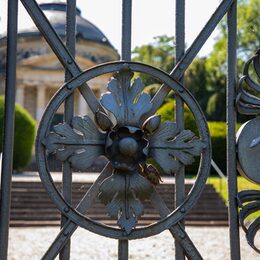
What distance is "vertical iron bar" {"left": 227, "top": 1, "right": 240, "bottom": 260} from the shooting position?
1.93 metres

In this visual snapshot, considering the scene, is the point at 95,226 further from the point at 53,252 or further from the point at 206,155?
the point at 206,155

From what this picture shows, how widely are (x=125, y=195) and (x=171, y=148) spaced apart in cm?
28

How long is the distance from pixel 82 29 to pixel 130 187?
83.3 feet

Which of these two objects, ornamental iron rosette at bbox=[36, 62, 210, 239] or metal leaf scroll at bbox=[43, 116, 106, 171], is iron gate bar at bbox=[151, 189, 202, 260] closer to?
ornamental iron rosette at bbox=[36, 62, 210, 239]

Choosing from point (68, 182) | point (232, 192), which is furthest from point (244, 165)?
point (68, 182)

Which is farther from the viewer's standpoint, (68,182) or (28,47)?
(28,47)

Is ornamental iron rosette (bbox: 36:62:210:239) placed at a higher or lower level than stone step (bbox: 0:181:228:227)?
higher

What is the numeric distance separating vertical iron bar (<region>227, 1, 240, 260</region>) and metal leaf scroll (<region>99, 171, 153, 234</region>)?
15.0 inches

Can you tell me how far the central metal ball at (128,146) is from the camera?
70.4 inches

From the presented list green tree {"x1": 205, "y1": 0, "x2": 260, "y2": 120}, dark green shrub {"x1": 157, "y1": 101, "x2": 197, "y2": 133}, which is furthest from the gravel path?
green tree {"x1": 205, "y1": 0, "x2": 260, "y2": 120}

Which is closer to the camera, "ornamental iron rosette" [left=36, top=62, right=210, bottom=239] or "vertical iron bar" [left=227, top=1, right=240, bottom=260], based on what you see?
"ornamental iron rosette" [left=36, top=62, right=210, bottom=239]

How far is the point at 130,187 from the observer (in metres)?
1.84

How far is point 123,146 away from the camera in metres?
1.79

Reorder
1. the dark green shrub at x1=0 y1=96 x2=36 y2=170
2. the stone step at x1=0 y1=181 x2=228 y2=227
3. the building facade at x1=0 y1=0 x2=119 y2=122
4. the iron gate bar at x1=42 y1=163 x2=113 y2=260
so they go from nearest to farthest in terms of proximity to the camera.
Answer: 1. the iron gate bar at x1=42 y1=163 x2=113 y2=260
2. the stone step at x1=0 y1=181 x2=228 y2=227
3. the dark green shrub at x1=0 y1=96 x2=36 y2=170
4. the building facade at x1=0 y1=0 x2=119 y2=122
